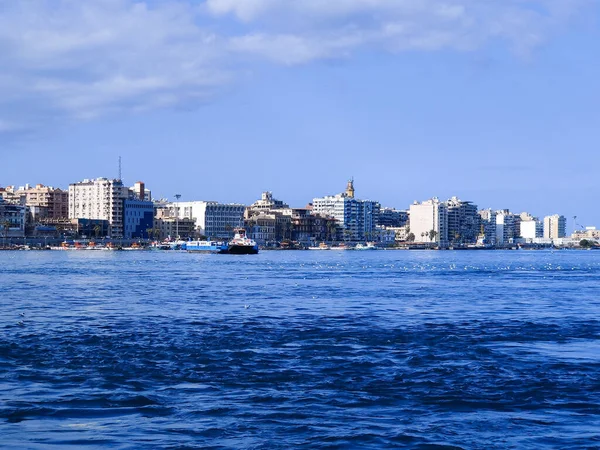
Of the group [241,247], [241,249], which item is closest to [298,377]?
[241,249]

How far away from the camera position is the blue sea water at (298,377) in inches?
610

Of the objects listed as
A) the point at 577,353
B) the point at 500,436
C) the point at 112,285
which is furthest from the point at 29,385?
the point at 112,285

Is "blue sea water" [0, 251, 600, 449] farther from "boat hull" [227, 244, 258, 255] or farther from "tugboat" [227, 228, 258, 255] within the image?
"tugboat" [227, 228, 258, 255]

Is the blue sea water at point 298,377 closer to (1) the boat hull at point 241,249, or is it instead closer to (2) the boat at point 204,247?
(1) the boat hull at point 241,249

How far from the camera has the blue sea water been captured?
15.5 m

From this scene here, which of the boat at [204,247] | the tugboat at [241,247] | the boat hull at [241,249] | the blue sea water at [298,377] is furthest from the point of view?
the boat at [204,247]

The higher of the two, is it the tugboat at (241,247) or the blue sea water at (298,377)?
the tugboat at (241,247)

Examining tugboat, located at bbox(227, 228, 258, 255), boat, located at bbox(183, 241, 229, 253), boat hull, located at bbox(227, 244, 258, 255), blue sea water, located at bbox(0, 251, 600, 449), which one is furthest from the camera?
boat, located at bbox(183, 241, 229, 253)

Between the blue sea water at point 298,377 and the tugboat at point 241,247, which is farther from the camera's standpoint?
the tugboat at point 241,247

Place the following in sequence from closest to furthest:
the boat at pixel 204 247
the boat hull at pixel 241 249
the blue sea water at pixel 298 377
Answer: the blue sea water at pixel 298 377
the boat hull at pixel 241 249
the boat at pixel 204 247

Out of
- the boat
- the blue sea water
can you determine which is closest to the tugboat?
the boat

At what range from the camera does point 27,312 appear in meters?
36.3

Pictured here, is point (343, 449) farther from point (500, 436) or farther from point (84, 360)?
point (84, 360)

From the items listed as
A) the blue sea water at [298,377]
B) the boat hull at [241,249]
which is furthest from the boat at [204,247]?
the blue sea water at [298,377]
